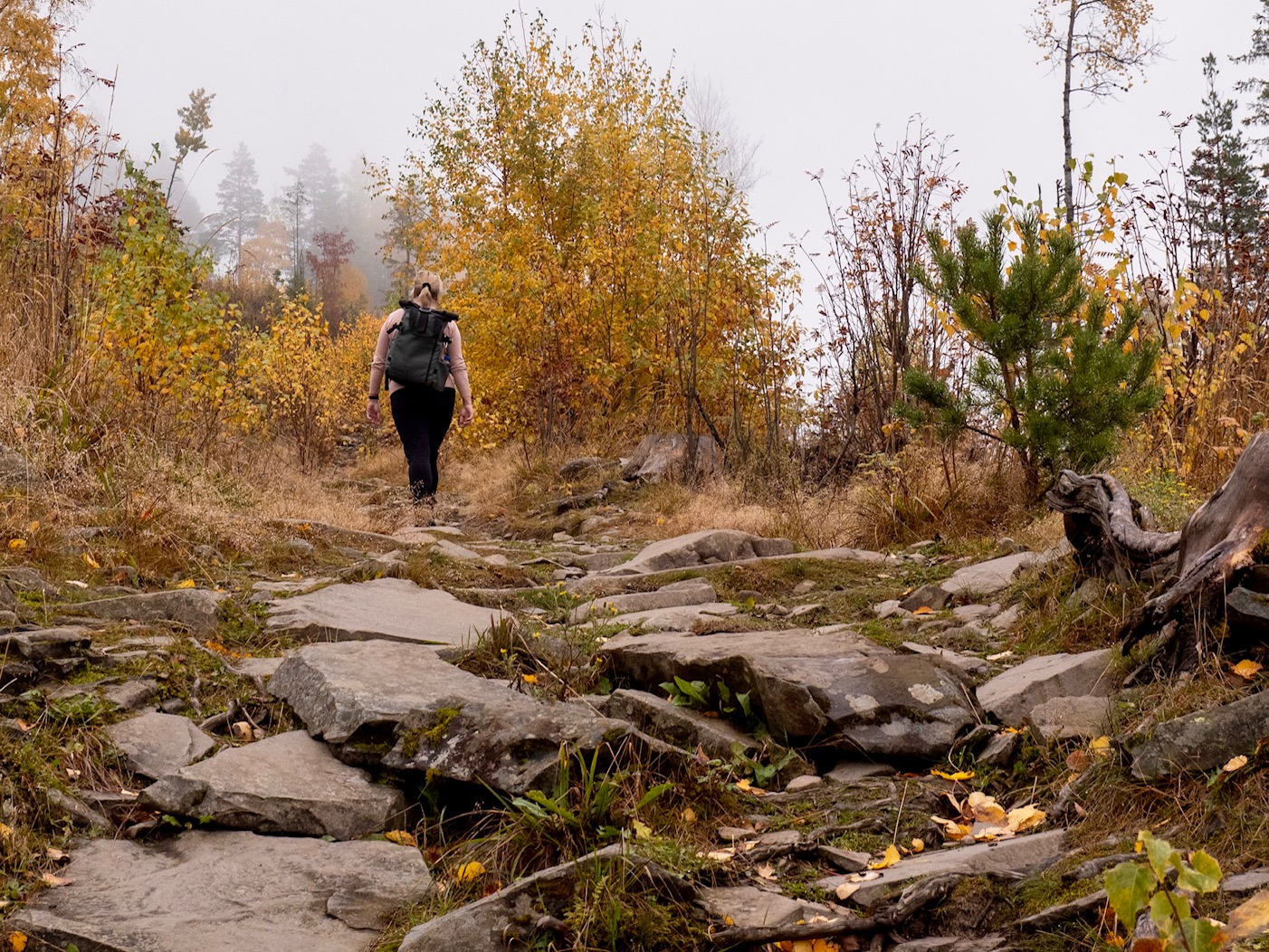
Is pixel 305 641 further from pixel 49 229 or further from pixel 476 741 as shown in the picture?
pixel 49 229

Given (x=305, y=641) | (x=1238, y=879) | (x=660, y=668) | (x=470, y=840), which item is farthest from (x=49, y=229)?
(x=1238, y=879)

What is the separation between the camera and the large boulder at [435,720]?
2.55 m

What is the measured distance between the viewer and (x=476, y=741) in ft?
8.55

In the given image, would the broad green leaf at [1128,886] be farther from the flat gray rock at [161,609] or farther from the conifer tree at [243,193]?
the conifer tree at [243,193]

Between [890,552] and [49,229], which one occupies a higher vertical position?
[49,229]

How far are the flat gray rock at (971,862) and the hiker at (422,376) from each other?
6.17 m

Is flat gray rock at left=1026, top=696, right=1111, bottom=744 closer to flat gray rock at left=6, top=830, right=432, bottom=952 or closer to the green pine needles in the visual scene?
flat gray rock at left=6, top=830, right=432, bottom=952

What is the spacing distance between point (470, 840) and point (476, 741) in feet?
0.93

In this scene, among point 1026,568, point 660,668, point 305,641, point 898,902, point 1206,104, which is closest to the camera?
point 898,902

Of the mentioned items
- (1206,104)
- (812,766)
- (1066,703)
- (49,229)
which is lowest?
(812,766)

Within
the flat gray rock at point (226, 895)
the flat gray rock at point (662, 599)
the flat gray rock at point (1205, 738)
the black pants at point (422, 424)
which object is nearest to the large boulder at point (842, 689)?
the flat gray rock at point (1205, 738)

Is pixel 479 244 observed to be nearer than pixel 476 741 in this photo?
No

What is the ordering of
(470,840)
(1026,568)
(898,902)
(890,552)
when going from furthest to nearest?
1. (890,552)
2. (1026,568)
3. (470,840)
4. (898,902)

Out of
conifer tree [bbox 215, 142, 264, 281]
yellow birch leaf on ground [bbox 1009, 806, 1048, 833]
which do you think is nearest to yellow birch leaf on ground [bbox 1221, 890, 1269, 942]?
yellow birch leaf on ground [bbox 1009, 806, 1048, 833]
